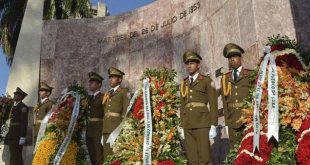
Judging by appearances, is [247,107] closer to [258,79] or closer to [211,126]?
[258,79]

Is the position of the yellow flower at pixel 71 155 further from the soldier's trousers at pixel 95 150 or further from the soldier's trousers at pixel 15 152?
the soldier's trousers at pixel 15 152

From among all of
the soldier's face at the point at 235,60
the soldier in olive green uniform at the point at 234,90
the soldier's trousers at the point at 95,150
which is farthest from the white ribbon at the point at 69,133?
the soldier's face at the point at 235,60

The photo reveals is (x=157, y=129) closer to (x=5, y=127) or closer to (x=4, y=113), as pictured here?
(x=5, y=127)

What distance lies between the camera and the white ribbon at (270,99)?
426 centimetres

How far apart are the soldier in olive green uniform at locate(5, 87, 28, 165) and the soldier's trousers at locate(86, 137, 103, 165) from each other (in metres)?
2.18

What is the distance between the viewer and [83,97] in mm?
7926

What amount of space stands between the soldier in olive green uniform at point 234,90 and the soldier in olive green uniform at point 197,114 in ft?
0.82

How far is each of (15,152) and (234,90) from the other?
587 cm

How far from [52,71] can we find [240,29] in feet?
20.8

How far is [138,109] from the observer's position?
5.83 metres

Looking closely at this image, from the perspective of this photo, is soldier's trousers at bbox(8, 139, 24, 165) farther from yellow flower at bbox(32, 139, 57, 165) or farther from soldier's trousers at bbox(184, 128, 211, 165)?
soldier's trousers at bbox(184, 128, 211, 165)

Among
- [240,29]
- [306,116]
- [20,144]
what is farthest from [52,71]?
[306,116]

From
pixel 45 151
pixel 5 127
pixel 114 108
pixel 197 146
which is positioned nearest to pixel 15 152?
pixel 5 127

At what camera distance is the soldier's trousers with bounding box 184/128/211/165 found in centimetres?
580
